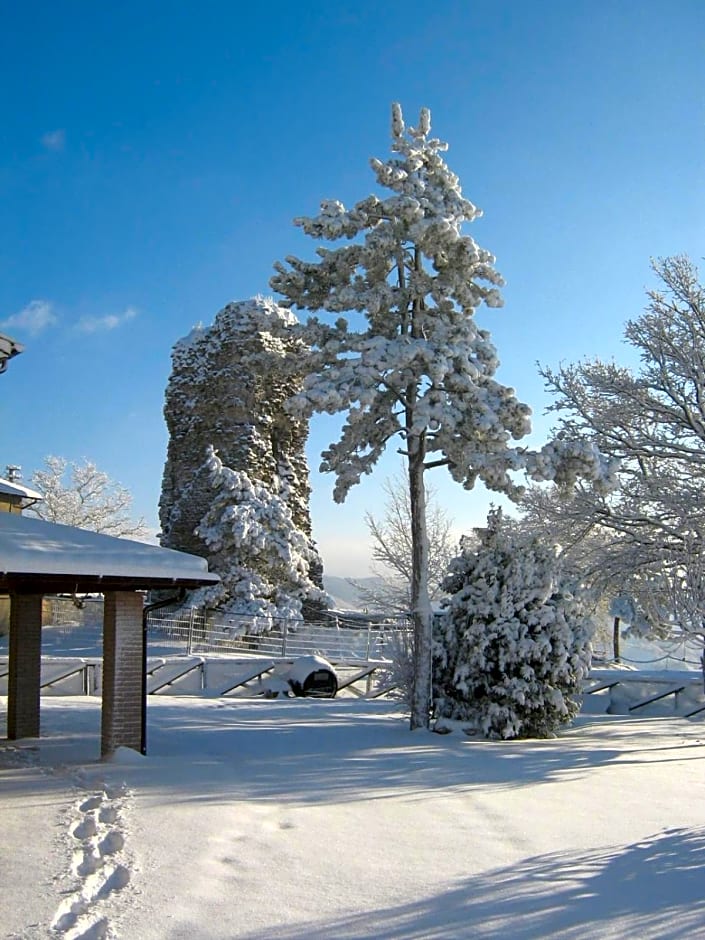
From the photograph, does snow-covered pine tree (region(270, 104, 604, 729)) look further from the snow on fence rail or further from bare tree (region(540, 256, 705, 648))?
the snow on fence rail

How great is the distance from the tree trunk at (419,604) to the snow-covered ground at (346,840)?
1.52 m

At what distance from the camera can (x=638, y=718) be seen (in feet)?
58.4

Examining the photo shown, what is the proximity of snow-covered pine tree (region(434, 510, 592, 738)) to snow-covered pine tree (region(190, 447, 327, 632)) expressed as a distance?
40.9ft

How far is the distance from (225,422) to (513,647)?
18.8 m

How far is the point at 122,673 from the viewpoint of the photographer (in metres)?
10.6

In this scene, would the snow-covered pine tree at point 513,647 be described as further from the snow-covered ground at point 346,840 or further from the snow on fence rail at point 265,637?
the snow on fence rail at point 265,637

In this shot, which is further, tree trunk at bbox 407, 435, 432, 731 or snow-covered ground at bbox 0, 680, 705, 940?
tree trunk at bbox 407, 435, 432, 731

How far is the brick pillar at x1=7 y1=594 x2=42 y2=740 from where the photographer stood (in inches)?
501

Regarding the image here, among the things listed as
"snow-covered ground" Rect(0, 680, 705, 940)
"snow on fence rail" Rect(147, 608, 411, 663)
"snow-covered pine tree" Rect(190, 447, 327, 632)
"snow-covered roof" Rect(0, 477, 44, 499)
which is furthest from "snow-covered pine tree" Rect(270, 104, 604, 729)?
"snow-covered roof" Rect(0, 477, 44, 499)

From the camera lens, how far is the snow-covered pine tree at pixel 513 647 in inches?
531

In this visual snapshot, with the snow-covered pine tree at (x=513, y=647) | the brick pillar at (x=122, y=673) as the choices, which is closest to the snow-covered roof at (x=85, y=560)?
the brick pillar at (x=122, y=673)

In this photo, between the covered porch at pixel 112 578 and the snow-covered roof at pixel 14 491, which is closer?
the covered porch at pixel 112 578

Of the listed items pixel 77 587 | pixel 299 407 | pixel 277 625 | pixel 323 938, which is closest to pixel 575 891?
pixel 323 938

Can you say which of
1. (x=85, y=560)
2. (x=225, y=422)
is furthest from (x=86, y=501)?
(x=85, y=560)
